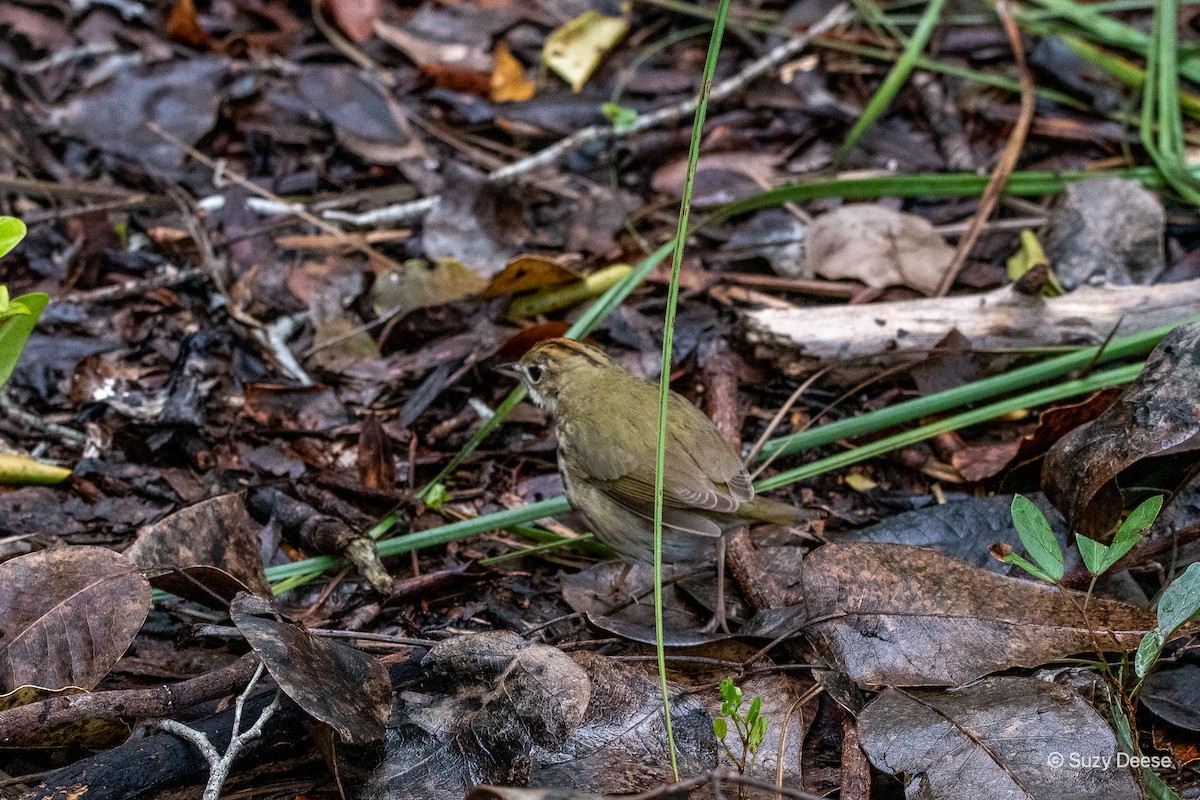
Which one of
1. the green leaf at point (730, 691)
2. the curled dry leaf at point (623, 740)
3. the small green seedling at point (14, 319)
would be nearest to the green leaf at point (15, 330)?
the small green seedling at point (14, 319)

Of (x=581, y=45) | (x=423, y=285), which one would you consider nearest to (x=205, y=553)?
(x=423, y=285)

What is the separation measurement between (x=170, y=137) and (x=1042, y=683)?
16.4ft

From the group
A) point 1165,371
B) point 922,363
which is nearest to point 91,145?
point 922,363

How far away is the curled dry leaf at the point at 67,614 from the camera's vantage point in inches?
111

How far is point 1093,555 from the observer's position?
2754mm

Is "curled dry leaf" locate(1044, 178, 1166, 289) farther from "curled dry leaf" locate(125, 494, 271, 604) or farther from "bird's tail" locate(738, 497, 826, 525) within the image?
"curled dry leaf" locate(125, 494, 271, 604)

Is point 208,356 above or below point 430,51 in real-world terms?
Answer: below

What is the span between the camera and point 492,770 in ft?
8.95

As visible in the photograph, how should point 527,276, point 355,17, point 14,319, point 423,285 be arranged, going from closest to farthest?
point 14,319, point 527,276, point 423,285, point 355,17

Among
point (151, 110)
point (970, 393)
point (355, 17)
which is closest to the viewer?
point (970, 393)

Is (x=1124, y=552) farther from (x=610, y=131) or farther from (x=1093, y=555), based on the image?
(x=610, y=131)

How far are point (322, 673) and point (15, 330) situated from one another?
1459mm

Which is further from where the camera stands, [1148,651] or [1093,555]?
[1093,555]

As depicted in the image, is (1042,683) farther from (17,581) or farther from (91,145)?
(91,145)
